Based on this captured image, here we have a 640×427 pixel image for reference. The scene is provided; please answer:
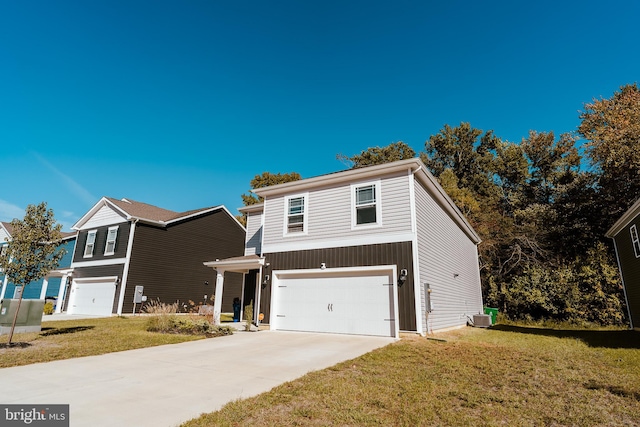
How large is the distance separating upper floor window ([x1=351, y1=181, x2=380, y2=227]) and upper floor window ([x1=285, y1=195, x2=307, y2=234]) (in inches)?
83.0

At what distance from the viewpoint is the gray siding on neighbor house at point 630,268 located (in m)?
13.2

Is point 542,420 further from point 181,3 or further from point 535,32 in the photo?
point 181,3

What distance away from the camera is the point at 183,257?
70.1 feet

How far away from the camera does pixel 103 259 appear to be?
20453mm

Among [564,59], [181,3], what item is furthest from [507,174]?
[181,3]

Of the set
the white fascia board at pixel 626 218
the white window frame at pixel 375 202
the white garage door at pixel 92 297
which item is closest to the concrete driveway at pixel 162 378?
the white window frame at pixel 375 202

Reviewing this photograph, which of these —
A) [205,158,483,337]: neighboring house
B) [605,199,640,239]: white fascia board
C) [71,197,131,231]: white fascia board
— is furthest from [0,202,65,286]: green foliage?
[605,199,640,239]: white fascia board

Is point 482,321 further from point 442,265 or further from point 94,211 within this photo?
point 94,211

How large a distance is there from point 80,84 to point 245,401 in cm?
1928

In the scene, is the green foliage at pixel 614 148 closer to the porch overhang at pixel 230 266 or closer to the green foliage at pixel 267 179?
the porch overhang at pixel 230 266

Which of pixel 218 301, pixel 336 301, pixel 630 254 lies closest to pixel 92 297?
pixel 218 301

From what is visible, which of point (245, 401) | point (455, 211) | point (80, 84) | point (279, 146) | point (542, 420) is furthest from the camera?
point (279, 146)

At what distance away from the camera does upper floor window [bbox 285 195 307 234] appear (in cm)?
1241

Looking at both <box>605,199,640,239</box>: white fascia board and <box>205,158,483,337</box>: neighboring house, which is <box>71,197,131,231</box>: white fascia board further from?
<box>605,199,640,239</box>: white fascia board
